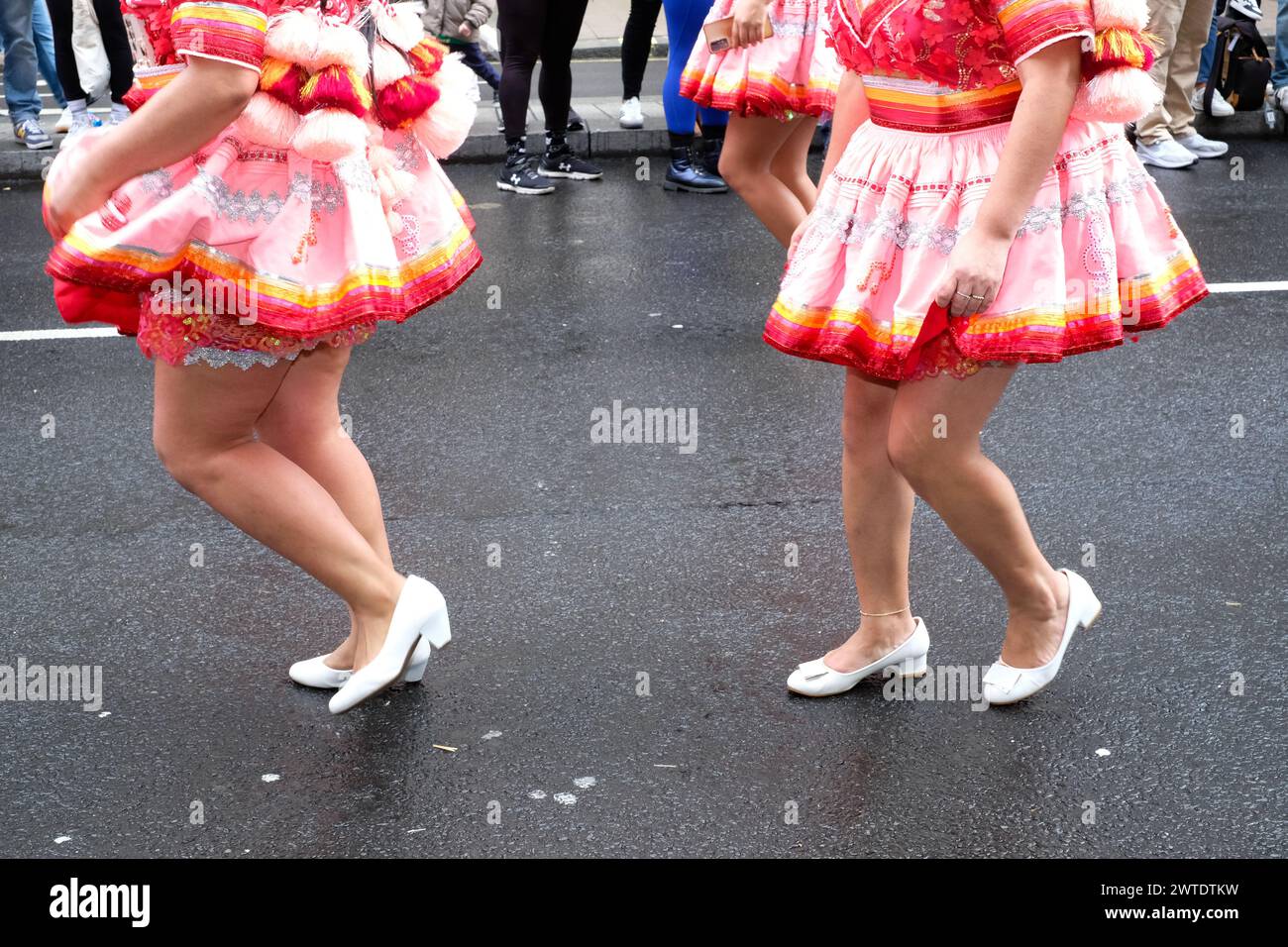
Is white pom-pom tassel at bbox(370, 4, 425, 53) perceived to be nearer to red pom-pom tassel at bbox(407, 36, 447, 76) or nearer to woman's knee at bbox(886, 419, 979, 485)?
red pom-pom tassel at bbox(407, 36, 447, 76)

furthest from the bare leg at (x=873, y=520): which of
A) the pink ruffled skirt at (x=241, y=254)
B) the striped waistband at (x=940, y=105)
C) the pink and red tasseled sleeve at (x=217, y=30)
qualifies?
the pink and red tasseled sleeve at (x=217, y=30)

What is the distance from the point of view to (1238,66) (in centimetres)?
893

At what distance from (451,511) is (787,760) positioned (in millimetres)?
1520

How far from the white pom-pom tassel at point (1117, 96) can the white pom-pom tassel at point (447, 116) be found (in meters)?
1.12

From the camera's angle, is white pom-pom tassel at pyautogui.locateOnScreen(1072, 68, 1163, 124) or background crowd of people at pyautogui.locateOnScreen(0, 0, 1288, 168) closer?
white pom-pom tassel at pyautogui.locateOnScreen(1072, 68, 1163, 124)

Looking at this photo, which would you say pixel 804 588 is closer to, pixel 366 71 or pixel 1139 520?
pixel 1139 520

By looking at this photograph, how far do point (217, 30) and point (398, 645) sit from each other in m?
1.21

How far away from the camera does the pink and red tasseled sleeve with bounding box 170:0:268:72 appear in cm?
252

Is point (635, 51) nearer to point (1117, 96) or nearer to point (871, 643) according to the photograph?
point (871, 643)

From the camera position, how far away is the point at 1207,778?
9.34ft

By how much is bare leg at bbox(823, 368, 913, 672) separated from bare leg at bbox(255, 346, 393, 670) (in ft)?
3.19

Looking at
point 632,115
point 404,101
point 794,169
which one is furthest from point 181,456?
point 632,115

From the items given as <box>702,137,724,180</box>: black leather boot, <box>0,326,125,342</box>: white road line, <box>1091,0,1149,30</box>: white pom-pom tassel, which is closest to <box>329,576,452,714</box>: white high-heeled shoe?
<box>1091,0,1149,30</box>: white pom-pom tassel

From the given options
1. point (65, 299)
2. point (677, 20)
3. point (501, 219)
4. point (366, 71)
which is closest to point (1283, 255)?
point (677, 20)
